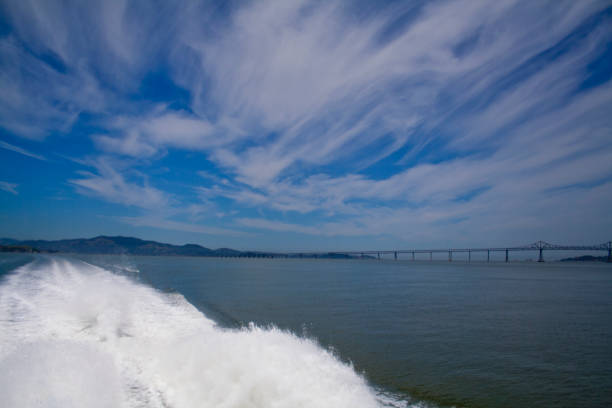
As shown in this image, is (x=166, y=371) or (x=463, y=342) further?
(x=463, y=342)

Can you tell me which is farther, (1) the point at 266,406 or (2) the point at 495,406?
(2) the point at 495,406

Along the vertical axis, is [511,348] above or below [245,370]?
below

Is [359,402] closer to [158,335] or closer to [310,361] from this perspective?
[310,361]

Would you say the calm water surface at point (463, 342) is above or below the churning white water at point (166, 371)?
below

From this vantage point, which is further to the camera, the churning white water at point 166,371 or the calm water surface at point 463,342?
the calm water surface at point 463,342

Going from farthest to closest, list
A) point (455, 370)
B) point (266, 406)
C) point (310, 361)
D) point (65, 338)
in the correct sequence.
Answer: point (65, 338) < point (455, 370) < point (310, 361) < point (266, 406)

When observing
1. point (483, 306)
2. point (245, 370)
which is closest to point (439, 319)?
point (483, 306)

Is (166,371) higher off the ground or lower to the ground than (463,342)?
higher

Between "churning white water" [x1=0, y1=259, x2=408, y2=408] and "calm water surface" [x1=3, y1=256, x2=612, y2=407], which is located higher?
"churning white water" [x1=0, y1=259, x2=408, y2=408]

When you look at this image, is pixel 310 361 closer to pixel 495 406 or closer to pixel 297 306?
pixel 495 406

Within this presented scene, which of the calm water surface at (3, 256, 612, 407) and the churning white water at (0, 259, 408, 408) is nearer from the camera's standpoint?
the churning white water at (0, 259, 408, 408)

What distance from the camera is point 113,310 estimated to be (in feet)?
47.4

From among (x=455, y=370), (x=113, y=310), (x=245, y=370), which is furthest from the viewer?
(x=113, y=310)

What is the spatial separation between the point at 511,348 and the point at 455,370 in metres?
3.76
